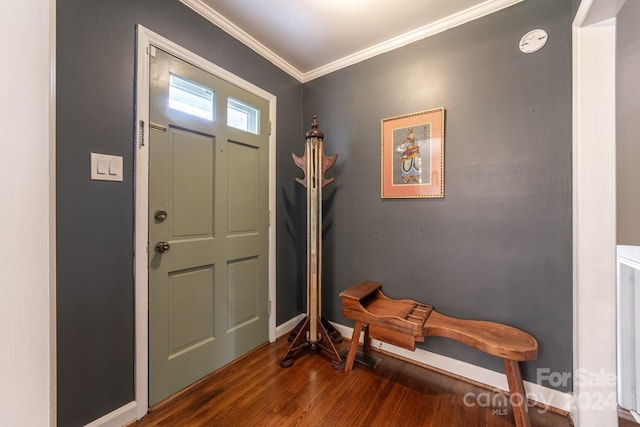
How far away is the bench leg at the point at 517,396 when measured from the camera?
1.26m

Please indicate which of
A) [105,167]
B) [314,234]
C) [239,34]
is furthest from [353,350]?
[239,34]

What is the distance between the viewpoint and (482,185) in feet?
5.48

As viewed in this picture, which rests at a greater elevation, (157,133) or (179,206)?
(157,133)

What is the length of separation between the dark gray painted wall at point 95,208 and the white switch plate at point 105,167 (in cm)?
3

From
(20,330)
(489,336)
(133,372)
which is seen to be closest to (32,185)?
(20,330)

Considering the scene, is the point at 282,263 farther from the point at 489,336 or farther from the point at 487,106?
the point at 487,106

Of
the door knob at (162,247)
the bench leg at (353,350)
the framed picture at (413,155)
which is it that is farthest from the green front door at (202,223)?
the framed picture at (413,155)

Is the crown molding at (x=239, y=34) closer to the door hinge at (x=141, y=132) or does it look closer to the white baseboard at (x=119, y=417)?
the door hinge at (x=141, y=132)

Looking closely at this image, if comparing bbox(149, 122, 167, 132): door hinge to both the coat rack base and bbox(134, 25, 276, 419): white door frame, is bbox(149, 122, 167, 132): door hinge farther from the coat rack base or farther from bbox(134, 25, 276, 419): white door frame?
the coat rack base

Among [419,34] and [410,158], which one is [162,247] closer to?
[410,158]

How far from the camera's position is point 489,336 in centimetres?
141

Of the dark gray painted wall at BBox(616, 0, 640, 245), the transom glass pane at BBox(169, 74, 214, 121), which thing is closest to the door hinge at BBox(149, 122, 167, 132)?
the transom glass pane at BBox(169, 74, 214, 121)

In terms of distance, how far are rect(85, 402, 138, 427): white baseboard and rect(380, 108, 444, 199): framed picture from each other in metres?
2.10

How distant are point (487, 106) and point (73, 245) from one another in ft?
8.19
